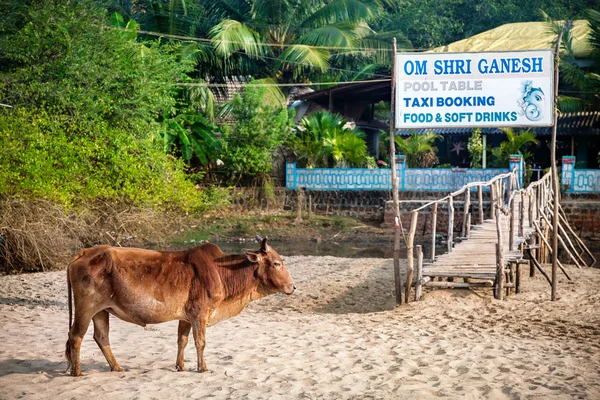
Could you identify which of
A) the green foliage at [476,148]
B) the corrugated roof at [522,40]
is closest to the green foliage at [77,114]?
the green foliage at [476,148]

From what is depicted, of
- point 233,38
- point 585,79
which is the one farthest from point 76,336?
point 585,79

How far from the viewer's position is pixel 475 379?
7520 mm

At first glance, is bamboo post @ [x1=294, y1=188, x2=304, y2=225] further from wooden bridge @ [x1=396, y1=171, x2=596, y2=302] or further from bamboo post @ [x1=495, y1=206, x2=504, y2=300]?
bamboo post @ [x1=495, y1=206, x2=504, y2=300]

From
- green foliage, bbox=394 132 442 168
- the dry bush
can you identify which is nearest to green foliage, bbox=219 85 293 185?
green foliage, bbox=394 132 442 168

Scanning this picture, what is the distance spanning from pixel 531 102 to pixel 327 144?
637 inches

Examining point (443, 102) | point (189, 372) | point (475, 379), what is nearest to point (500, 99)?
point (443, 102)

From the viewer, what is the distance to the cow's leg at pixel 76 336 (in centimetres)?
712

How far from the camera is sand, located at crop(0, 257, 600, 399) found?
23.1 ft

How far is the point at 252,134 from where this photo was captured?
28.2 meters

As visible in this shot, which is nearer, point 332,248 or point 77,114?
point 77,114

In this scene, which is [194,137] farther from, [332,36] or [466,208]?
[466,208]

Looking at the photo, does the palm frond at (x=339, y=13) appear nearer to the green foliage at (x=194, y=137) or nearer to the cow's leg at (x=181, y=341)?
the green foliage at (x=194, y=137)

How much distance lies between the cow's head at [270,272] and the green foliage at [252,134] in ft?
67.1

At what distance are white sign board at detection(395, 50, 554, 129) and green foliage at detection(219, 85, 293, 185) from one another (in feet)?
51.1
